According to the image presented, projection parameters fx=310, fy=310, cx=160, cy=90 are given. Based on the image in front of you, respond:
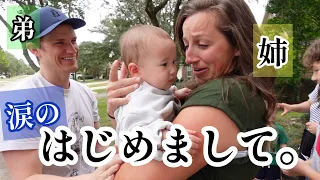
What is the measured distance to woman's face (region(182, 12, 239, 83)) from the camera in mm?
1360

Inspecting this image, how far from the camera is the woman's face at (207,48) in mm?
1360

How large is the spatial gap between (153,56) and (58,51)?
1.05m

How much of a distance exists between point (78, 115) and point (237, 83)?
4.47 feet

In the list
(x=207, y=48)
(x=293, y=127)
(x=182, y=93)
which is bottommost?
(x=293, y=127)

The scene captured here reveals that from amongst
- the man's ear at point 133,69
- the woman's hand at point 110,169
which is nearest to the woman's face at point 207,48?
the man's ear at point 133,69

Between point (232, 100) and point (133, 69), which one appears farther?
point (133, 69)

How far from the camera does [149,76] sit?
4.93ft

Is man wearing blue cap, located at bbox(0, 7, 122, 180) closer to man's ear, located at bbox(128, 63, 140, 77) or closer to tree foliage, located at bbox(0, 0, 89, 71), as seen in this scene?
man's ear, located at bbox(128, 63, 140, 77)

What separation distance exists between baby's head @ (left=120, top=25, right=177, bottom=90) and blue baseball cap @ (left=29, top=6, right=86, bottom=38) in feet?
3.00

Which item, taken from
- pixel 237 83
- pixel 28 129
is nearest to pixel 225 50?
pixel 237 83

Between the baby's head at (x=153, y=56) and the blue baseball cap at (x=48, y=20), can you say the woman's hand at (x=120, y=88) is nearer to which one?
the baby's head at (x=153, y=56)

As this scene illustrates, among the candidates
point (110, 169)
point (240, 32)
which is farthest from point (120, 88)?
point (240, 32)

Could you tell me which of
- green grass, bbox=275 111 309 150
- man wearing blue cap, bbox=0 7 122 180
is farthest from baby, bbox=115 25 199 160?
green grass, bbox=275 111 309 150

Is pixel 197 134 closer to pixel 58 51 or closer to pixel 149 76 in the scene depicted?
pixel 149 76
